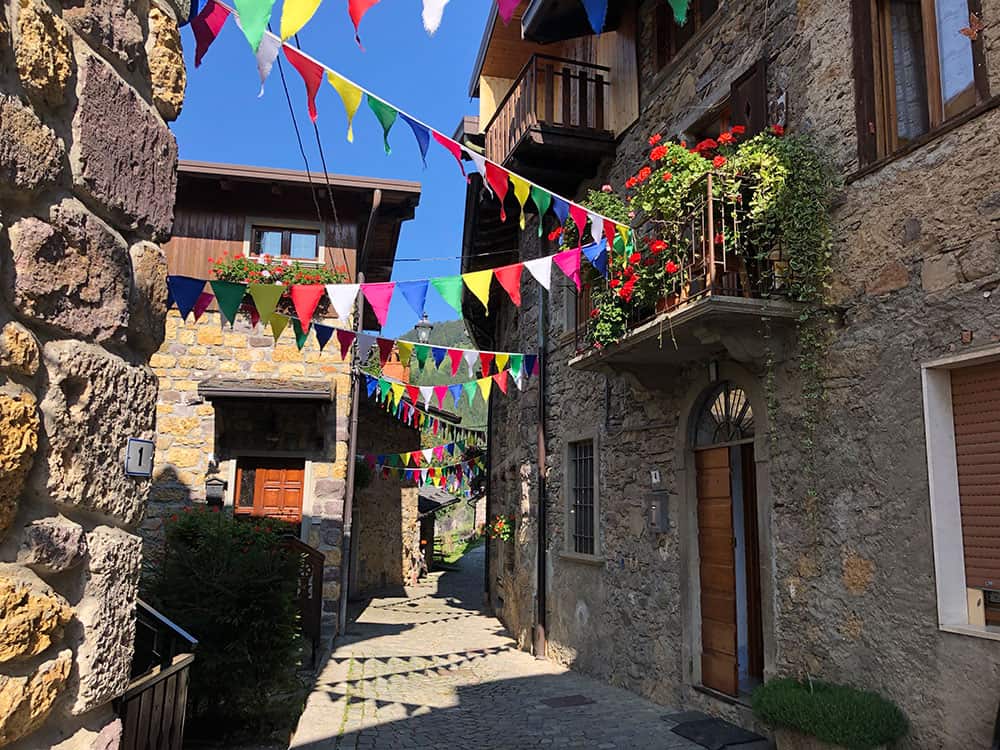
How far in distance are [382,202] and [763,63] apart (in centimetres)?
634

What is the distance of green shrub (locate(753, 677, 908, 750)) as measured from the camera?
3.97 m

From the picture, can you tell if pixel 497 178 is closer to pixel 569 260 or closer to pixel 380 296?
pixel 569 260

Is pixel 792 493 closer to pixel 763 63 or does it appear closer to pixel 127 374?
pixel 763 63

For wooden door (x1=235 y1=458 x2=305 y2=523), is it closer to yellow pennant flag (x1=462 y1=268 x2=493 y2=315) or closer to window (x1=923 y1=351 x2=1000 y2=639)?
yellow pennant flag (x1=462 y1=268 x2=493 y2=315)

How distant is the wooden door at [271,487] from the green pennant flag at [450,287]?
4.97m

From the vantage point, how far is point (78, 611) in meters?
1.63

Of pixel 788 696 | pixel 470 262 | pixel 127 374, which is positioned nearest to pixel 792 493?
pixel 788 696

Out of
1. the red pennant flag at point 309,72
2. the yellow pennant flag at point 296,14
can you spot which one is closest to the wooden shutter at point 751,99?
the red pennant flag at point 309,72

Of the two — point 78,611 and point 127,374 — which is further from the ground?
point 127,374

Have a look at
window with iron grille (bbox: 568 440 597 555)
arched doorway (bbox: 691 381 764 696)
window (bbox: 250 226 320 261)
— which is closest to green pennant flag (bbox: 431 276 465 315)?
arched doorway (bbox: 691 381 764 696)

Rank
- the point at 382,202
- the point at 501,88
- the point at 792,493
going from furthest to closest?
the point at 501,88, the point at 382,202, the point at 792,493

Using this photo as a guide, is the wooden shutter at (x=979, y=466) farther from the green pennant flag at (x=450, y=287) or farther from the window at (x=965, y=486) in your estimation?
the green pennant flag at (x=450, y=287)

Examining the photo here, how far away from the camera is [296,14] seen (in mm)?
2982

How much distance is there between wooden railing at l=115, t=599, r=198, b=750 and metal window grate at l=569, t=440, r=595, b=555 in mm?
5503
